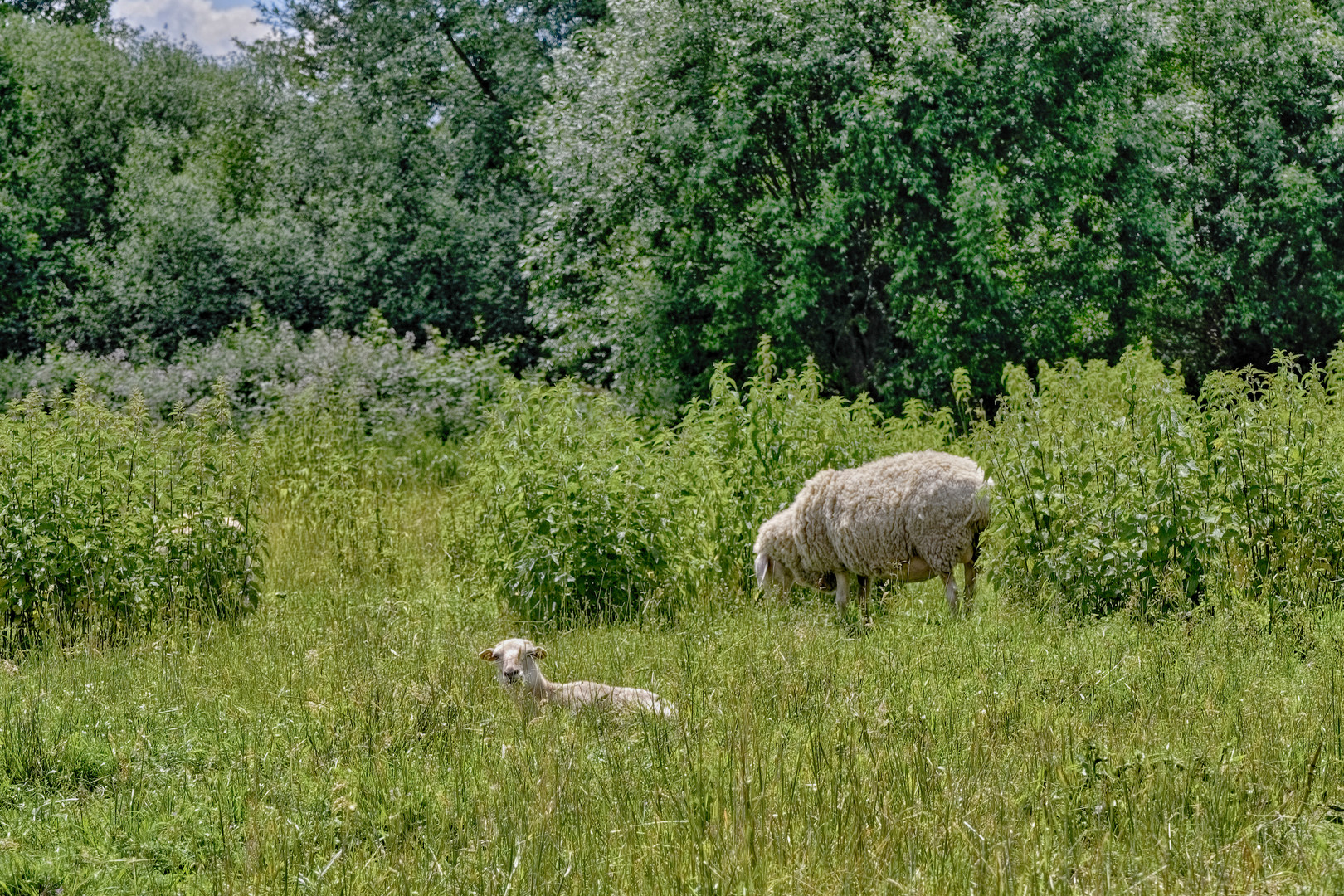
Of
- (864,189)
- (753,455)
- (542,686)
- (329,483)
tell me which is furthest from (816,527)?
(864,189)

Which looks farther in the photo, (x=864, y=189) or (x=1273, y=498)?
(x=864, y=189)

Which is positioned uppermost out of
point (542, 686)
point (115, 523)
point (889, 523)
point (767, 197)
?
point (767, 197)

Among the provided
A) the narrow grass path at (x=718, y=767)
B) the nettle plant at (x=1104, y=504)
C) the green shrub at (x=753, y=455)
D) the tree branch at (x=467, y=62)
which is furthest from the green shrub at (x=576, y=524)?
the tree branch at (x=467, y=62)

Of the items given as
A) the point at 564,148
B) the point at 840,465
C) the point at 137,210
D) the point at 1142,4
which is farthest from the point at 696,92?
the point at 137,210

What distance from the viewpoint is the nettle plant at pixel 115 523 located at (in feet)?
28.9

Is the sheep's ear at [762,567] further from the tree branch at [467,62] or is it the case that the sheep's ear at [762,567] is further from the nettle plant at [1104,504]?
the tree branch at [467,62]

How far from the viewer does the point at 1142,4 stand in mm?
18375

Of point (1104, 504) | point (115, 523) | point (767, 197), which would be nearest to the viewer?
point (1104, 504)

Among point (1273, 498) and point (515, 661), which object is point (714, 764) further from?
point (1273, 498)

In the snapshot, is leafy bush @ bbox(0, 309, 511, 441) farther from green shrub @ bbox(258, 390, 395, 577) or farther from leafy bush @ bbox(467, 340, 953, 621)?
leafy bush @ bbox(467, 340, 953, 621)

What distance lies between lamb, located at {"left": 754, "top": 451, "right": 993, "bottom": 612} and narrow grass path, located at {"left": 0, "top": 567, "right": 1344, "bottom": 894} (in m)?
0.99

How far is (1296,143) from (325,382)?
52.8ft

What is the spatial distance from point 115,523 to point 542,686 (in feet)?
Result: 12.8

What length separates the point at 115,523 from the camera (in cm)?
913
